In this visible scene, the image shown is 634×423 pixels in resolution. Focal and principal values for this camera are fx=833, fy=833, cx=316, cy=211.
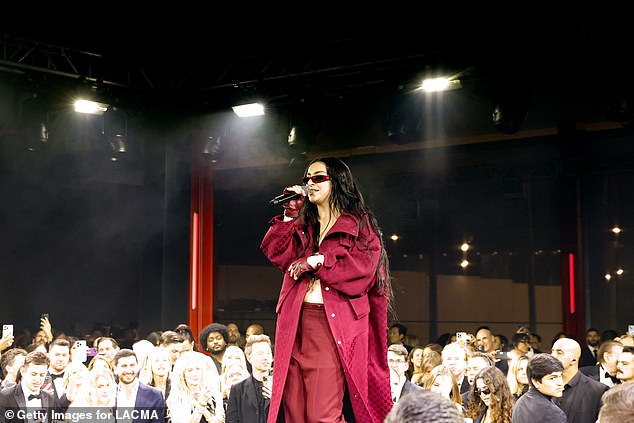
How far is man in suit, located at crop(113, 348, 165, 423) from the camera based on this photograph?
492 centimetres

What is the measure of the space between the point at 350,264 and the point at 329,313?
0.18 meters

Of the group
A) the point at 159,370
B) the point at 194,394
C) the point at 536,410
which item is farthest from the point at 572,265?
the point at 536,410

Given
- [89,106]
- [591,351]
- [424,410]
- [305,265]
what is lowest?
[591,351]

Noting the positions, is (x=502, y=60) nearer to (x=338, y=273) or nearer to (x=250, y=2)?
(x=250, y=2)

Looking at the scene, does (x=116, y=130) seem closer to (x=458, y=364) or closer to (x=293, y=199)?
(x=458, y=364)

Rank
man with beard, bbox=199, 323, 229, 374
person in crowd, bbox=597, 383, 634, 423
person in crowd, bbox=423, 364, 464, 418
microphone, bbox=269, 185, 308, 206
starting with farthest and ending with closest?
man with beard, bbox=199, 323, 229, 374
person in crowd, bbox=423, 364, 464, 418
microphone, bbox=269, 185, 308, 206
person in crowd, bbox=597, 383, 634, 423

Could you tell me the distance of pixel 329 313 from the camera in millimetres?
2705

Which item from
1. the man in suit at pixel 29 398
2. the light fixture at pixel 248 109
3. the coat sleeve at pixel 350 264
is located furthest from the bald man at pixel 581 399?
the light fixture at pixel 248 109

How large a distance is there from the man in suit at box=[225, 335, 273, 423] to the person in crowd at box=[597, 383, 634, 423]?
3.20 metres

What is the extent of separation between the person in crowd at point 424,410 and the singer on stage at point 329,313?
4.19 ft

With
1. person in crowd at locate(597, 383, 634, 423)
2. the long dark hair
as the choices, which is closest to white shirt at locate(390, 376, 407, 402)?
the long dark hair

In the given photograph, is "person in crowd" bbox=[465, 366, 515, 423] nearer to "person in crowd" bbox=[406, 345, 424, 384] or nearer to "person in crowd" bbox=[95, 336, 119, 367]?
"person in crowd" bbox=[406, 345, 424, 384]

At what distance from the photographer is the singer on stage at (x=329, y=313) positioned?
2699 millimetres

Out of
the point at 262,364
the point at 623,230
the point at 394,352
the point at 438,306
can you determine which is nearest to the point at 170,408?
the point at 262,364
